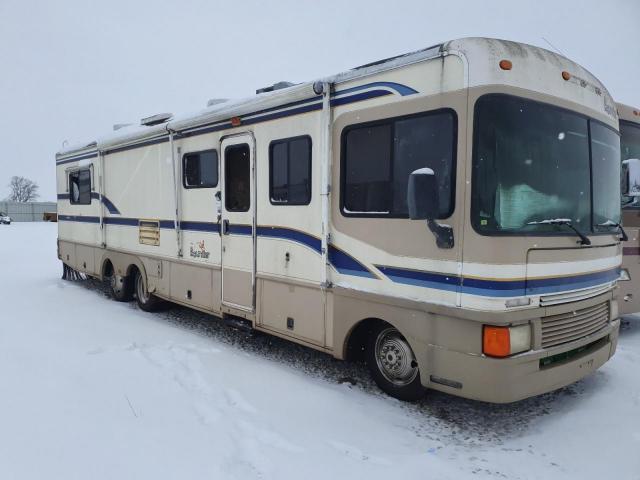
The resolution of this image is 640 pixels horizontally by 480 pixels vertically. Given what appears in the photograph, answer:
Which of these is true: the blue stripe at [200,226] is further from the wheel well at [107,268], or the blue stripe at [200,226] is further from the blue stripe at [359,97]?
the wheel well at [107,268]

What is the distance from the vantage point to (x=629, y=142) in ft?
21.6

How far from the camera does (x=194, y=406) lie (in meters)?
4.14

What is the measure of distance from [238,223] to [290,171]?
1114mm

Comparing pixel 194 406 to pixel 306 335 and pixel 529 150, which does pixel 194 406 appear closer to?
pixel 306 335

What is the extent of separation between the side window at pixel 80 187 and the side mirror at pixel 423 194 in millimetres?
7871

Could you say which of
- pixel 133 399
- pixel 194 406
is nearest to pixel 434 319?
pixel 194 406

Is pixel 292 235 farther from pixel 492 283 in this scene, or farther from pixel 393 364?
pixel 492 283

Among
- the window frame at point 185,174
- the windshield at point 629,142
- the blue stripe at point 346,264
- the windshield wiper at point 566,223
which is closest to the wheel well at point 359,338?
the blue stripe at point 346,264

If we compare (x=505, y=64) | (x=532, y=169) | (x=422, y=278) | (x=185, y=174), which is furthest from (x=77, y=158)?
(x=532, y=169)

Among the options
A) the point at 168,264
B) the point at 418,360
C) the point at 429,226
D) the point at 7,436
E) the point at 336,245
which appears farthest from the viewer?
the point at 168,264

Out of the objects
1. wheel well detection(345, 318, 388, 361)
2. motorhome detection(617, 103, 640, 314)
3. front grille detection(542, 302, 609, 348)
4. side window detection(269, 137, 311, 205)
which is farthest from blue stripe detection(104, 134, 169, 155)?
motorhome detection(617, 103, 640, 314)

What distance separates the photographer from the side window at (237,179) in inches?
229

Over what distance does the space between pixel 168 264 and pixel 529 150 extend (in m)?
5.29

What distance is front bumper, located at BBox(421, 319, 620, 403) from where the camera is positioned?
11.8 ft
